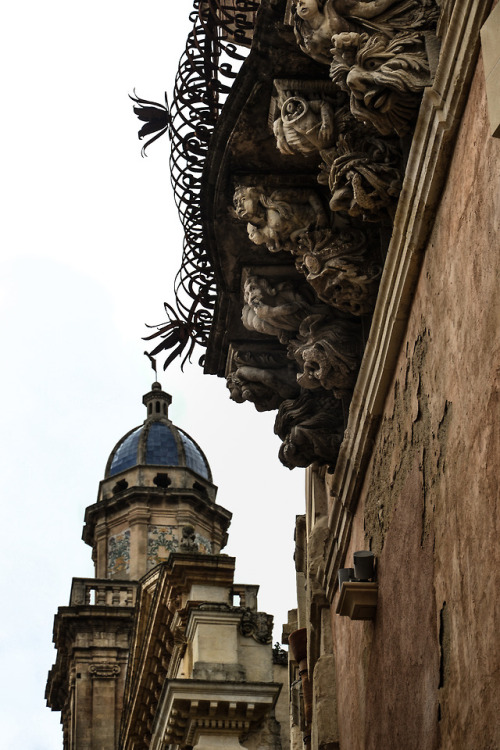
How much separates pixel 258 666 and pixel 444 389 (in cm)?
1564

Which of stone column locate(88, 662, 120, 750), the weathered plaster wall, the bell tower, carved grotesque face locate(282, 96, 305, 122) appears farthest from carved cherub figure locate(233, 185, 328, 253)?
stone column locate(88, 662, 120, 750)

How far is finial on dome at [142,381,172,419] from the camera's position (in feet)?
147

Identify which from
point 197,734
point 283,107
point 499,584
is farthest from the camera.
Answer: point 197,734

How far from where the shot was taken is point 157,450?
137ft

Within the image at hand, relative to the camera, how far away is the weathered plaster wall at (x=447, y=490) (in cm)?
520

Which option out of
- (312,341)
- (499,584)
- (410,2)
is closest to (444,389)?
(499,584)

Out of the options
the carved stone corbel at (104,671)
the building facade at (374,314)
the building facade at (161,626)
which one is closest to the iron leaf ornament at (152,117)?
the building facade at (374,314)

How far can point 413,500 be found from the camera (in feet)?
22.2

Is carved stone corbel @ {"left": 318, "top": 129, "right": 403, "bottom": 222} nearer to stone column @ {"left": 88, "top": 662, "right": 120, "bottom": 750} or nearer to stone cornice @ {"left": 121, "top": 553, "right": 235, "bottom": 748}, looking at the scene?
stone cornice @ {"left": 121, "top": 553, "right": 235, "bottom": 748}

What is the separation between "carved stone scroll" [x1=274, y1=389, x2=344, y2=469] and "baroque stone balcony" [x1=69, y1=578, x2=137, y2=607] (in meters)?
29.1

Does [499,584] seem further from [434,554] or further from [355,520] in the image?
[355,520]

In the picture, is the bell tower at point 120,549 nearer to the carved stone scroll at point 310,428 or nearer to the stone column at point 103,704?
the stone column at point 103,704

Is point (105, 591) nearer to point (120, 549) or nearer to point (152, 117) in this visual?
point (120, 549)

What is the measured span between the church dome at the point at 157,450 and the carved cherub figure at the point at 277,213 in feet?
108
